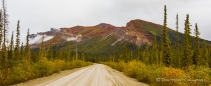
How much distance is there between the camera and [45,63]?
33.3 meters

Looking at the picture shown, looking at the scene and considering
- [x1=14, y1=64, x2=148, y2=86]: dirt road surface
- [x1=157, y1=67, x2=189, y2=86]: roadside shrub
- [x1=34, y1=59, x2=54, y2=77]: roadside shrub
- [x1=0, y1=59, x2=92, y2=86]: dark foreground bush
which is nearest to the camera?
[x1=157, y1=67, x2=189, y2=86]: roadside shrub

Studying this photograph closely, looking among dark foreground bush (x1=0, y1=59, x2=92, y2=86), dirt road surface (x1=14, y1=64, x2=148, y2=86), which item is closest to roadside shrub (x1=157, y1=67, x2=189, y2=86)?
dirt road surface (x1=14, y1=64, x2=148, y2=86)

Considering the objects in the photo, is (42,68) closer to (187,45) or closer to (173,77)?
(173,77)

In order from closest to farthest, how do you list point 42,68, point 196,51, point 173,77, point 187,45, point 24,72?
point 173,77, point 24,72, point 42,68, point 187,45, point 196,51

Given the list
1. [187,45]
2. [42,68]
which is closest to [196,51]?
[187,45]

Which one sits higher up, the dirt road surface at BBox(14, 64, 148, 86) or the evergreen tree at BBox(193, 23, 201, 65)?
the evergreen tree at BBox(193, 23, 201, 65)

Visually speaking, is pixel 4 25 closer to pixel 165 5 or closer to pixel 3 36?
pixel 3 36

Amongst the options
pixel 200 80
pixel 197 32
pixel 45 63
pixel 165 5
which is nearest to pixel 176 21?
pixel 197 32

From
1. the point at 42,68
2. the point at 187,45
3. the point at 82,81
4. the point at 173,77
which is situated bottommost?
the point at 82,81

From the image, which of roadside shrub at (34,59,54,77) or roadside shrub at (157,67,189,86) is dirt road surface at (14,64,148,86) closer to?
roadside shrub at (34,59,54,77)

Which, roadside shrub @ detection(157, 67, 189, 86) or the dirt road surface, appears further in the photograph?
the dirt road surface

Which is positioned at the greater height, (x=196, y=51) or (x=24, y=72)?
(x=196, y=51)

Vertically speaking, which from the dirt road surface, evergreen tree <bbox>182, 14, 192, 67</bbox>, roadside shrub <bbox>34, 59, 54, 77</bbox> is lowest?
the dirt road surface

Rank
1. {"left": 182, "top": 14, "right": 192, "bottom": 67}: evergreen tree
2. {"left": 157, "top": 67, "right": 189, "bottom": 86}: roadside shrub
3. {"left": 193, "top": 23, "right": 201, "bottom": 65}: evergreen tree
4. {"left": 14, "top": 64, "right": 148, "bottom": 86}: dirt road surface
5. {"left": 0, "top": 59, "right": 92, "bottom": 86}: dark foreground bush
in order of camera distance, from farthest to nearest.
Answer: {"left": 193, "top": 23, "right": 201, "bottom": 65}: evergreen tree → {"left": 182, "top": 14, "right": 192, "bottom": 67}: evergreen tree → {"left": 0, "top": 59, "right": 92, "bottom": 86}: dark foreground bush → {"left": 14, "top": 64, "right": 148, "bottom": 86}: dirt road surface → {"left": 157, "top": 67, "right": 189, "bottom": 86}: roadside shrub
